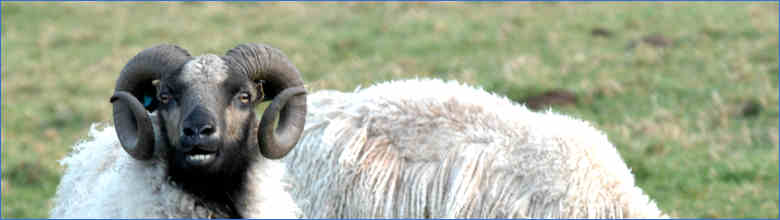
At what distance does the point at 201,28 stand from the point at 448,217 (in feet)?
41.5

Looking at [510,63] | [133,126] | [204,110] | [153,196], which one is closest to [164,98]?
[133,126]

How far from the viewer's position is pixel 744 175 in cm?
1049

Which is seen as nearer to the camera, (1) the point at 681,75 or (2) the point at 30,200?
(2) the point at 30,200

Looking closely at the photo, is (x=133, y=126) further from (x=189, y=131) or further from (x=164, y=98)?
(x=189, y=131)

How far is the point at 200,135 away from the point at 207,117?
0.28 ft

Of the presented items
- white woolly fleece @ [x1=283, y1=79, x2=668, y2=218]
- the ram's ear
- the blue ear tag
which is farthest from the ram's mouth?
white woolly fleece @ [x1=283, y1=79, x2=668, y2=218]

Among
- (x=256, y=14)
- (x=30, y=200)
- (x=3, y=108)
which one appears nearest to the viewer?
(x=30, y=200)

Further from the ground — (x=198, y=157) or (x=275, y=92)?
(x=275, y=92)

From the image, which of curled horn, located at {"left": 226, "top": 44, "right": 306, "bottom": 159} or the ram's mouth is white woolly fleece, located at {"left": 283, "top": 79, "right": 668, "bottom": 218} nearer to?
curled horn, located at {"left": 226, "top": 44, "right": 306, "bottom": 159}

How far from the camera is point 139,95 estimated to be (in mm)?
5195

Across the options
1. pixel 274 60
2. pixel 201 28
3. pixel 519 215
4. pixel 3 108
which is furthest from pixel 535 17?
pixel 274 60

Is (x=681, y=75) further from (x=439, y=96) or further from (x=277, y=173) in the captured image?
(x=277, y=173)

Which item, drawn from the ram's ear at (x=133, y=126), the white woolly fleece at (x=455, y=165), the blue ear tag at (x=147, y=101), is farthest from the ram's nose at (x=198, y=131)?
the white woolly fleece at (x=455, y=165)

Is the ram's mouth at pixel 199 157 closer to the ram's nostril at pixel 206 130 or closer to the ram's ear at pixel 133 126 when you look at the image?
the ram's nostril at pixel 206 130
